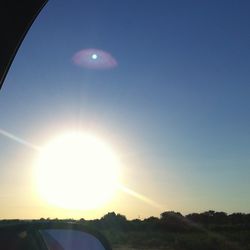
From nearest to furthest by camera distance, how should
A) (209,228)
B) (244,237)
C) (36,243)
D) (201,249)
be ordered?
1. (36,243)
2. (201,249)
3. (244,237)
4. (209,228)

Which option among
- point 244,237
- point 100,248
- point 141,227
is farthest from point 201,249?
point 100,248

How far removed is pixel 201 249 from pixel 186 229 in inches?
1536

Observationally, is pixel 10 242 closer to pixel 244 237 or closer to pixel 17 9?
pixel 17 9

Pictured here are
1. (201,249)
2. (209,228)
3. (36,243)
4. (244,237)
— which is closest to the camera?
(36,243)

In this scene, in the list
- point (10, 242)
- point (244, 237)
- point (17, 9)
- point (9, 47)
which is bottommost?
point (10, 242)

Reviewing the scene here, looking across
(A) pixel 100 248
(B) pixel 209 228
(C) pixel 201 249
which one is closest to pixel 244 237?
(C) pixel 201 249

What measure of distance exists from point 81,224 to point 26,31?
1273mm

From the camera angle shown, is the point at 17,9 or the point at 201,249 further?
the point at 201,249

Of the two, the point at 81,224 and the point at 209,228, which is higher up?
the point at 209,228

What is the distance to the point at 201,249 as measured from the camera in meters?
51.5

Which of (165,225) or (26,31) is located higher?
(165,225)

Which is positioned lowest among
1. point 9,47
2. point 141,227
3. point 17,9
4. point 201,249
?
point 9,47

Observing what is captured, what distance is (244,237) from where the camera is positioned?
6519cm

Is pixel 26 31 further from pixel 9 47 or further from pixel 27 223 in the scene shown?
pixel 27 223
